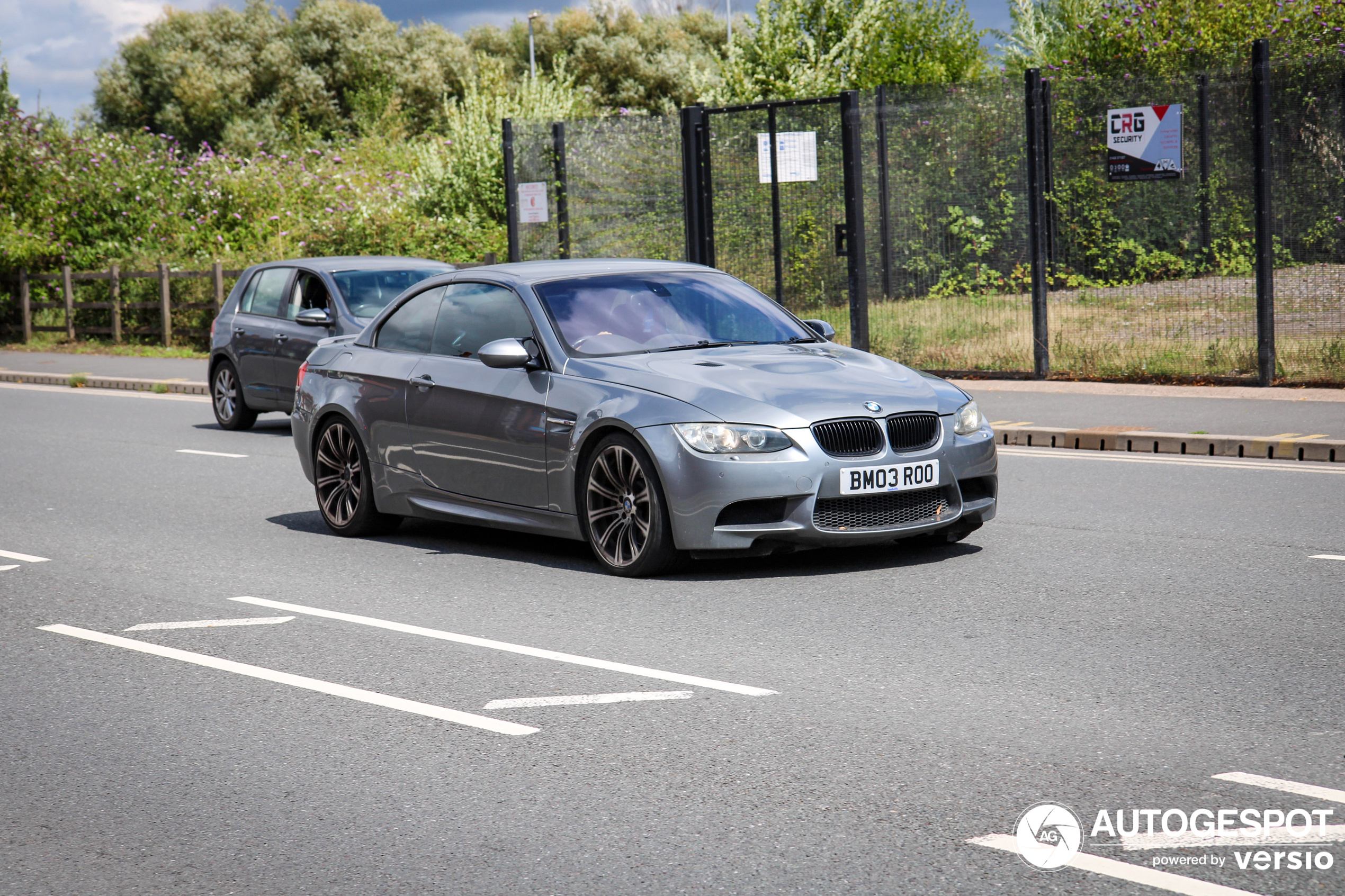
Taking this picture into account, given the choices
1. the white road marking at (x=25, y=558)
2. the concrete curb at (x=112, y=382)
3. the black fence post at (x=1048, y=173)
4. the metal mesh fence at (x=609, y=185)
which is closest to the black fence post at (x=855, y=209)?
the black fence post at (x=1048, y=173)

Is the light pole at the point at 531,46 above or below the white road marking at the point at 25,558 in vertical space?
above

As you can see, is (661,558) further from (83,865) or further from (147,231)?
(147,231)

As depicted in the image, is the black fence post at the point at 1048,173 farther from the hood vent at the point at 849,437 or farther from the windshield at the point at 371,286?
the hood vent at the point at 849,437

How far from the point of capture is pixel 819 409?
7.49m

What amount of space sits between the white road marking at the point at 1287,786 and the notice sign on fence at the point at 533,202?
714 inches

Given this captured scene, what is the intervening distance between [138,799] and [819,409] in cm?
384

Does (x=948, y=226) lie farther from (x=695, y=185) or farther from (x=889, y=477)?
(x=889, y=477)

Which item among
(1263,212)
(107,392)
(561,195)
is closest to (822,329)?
(1263,212)

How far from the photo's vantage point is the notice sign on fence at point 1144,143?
1573cm

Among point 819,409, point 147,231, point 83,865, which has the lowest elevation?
point 83,865

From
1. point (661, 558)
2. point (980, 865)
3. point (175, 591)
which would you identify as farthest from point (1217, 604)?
point (175, 591)

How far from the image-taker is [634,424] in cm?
762

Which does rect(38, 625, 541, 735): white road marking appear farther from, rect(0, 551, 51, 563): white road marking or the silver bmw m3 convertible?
the silver bmw m3 convertible

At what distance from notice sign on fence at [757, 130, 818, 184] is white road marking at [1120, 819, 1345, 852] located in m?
15.4
